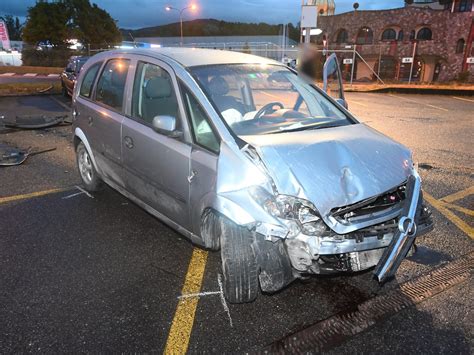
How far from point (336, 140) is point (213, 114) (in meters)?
1.01

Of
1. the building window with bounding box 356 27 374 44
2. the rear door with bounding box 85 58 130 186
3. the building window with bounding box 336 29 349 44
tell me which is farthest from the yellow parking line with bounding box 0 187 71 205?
the building window with bounding box 336 29 349 44

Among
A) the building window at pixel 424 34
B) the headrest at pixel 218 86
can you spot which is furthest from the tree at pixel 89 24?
the headrest at pixel 218 86

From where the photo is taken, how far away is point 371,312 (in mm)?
2887

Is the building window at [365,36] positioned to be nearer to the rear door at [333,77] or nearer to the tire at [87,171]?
the rear door at [333,77]

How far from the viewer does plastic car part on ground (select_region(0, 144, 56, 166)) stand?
6.58 metres

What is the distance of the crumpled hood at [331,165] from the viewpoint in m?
2.57

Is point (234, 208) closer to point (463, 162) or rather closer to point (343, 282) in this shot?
point (343, 282)

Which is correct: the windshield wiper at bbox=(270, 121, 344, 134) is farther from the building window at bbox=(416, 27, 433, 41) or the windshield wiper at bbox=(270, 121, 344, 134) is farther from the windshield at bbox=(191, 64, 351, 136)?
the building window at bbox=(416, 27, 433, 41)

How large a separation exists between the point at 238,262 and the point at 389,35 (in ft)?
126

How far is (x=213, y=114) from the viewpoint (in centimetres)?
307

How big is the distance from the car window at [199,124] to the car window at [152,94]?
150 mm

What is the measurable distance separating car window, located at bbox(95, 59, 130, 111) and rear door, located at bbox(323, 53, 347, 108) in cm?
244

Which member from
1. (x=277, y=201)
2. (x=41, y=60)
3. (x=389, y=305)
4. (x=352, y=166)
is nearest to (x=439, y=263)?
(x=389, y=305)

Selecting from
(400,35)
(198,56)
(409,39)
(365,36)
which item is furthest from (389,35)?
(198,56)
